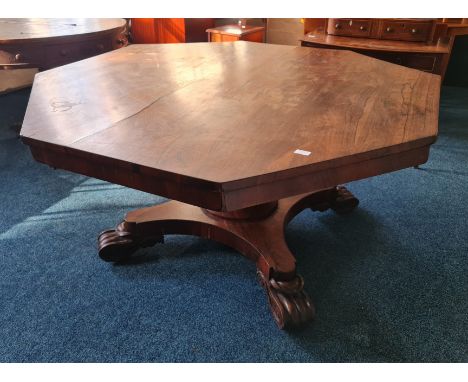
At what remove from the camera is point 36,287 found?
109 centimetres

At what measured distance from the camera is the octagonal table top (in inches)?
23.6

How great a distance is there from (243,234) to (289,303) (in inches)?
9.6

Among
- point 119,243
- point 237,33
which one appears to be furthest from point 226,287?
point 237,33

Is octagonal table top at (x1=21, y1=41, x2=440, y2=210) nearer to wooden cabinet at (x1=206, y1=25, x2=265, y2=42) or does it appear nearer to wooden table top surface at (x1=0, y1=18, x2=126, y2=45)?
wooden table top surface at (x1=0, y1=18, x2=126, y2=45)

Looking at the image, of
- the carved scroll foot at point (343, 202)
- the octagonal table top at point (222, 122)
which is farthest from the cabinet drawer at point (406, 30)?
the carved scroll foot at point (343, 202)

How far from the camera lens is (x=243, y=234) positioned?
1.07m

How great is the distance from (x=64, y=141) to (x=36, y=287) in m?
0.64

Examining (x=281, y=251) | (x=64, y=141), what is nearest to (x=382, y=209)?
(x=281, y=251)

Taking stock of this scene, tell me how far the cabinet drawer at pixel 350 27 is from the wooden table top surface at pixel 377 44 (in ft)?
0.09

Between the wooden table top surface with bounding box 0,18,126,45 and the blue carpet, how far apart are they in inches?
25.4

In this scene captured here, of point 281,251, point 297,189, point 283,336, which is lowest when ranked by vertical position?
point 283,336

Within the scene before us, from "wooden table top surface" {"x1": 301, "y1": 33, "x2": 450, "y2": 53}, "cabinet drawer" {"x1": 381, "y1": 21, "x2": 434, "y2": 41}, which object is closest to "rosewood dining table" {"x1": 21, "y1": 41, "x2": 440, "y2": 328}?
"wooden table top surface" {"x1": 301, "y1": 33, "x2": 450, "y2": 53}

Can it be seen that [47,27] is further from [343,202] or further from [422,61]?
[422,61]

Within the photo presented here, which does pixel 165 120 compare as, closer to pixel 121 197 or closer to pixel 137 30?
pixel 121 197
